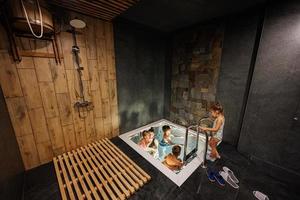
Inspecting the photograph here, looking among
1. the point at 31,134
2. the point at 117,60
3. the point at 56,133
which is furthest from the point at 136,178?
the point at 117,60

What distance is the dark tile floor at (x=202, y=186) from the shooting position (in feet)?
4.14

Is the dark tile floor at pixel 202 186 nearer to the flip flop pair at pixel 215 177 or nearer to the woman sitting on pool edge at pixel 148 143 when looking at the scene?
the flip flop pair at pixel 215 177

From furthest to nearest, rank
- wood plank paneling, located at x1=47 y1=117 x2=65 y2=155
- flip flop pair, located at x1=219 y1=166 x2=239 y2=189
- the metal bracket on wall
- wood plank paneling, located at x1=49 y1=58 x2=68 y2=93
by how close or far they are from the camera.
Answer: wood plank paneling, located at x1=47 y1=117 x2=65 y2=155, wood plank paneling, located at x1=49 y1=58 x2=68 y2=93, flip flop pair, located at x1=219 y1=166 x2=239 y2=189, the metal bracket on wall

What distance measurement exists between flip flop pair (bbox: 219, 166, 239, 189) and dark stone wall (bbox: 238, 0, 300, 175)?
640mm

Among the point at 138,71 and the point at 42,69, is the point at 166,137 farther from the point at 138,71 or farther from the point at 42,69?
the point at 42,69

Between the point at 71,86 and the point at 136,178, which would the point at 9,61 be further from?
the point at 136,178

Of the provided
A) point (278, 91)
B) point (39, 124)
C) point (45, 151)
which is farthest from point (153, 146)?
point (278, 91)

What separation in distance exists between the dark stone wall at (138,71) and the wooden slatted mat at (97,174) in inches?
30.8

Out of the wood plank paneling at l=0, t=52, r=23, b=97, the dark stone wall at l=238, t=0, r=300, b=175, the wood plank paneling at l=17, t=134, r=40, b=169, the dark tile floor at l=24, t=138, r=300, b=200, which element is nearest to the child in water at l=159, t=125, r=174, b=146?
the dark tile floor at l=24, t=138, r=300, b=200

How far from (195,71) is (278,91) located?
125 centimetres

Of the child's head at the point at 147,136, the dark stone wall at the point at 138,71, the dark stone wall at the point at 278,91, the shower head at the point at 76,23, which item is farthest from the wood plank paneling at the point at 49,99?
the dark stone wall at the point at 278,91

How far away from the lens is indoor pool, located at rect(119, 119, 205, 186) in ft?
5.05

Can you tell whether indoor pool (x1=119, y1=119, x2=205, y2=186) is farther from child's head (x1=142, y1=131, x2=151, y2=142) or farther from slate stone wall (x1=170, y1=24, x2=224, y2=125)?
slate stone wall (x1=170, y1=24, x2=224, y2=125)

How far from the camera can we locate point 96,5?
146cm
